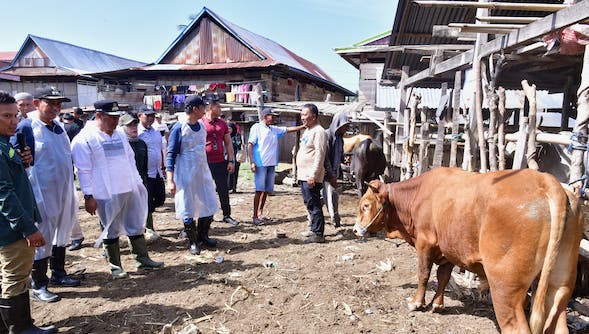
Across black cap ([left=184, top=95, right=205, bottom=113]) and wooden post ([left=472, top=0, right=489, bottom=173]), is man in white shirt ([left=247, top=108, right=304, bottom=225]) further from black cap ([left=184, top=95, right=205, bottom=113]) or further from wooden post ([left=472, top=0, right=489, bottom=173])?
wooden post ([left=472, top=0, right=489, bottom=173])

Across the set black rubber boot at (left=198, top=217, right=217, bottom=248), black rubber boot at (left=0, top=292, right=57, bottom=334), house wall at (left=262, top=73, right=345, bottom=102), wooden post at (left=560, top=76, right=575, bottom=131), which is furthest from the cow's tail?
house wall at (left=262, top=73, right=345, bottom=102)

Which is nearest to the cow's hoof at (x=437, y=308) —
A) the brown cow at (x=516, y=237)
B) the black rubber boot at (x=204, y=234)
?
the brown cow at (x=516, y=237)

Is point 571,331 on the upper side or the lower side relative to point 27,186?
lower

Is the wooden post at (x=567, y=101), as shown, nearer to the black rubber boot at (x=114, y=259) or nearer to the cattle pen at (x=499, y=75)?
the cattle pen at (x=499, y=75)

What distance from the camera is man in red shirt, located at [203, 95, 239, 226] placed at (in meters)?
6.03

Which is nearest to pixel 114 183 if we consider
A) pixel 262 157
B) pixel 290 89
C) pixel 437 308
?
pixel 262 157

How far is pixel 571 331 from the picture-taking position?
3125mm

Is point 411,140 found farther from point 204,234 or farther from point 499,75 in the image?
point 204,234

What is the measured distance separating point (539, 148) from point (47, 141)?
5.92 metres

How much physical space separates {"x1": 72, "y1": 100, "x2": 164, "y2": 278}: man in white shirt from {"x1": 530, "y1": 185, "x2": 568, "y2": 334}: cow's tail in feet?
12.9

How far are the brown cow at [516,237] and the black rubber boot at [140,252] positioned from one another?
11.1 ft

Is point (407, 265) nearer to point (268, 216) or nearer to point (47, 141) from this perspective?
point (268, 216)

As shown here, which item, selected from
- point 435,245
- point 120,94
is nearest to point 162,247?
point 435,245

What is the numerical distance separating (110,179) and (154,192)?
A: 1734 mm
